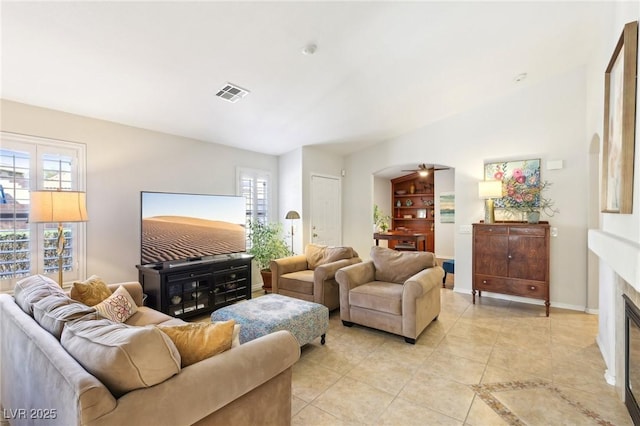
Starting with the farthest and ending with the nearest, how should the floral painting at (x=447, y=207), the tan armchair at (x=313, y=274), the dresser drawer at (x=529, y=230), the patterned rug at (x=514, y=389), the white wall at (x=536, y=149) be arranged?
the floral painting at (x=447, y=207), the white wall at (x=536, y=149), the dresser drawer at (x=529, y=230), the tan armchair at (x=313, y=274), the patterned rug at (x=514, y=389)

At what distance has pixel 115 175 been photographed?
3605mm

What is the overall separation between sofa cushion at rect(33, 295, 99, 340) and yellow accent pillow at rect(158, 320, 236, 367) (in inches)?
18.4

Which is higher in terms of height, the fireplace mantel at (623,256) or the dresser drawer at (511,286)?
the fireplace mantel at (623,256)

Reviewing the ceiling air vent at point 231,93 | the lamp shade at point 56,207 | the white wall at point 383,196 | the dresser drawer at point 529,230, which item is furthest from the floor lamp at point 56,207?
the white wall at point 383,196

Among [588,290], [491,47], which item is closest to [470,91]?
[491,47]

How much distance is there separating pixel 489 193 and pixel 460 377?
2813 mm

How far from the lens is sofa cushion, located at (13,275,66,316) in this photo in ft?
6.01

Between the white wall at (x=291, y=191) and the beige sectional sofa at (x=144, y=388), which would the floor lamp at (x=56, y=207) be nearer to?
the beige sectional sofa at (x=144, y=388)

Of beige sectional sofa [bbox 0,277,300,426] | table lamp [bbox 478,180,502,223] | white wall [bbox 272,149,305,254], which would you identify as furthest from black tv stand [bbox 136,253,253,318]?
table lamp [bbox 478,180,502,223]

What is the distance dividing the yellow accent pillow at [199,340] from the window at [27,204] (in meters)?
2.61

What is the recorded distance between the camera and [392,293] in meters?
3.24

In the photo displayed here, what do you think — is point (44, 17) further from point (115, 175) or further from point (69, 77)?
point (115, 175)

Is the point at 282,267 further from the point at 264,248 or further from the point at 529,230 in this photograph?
the point at 529,230

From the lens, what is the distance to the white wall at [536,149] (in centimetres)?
414
